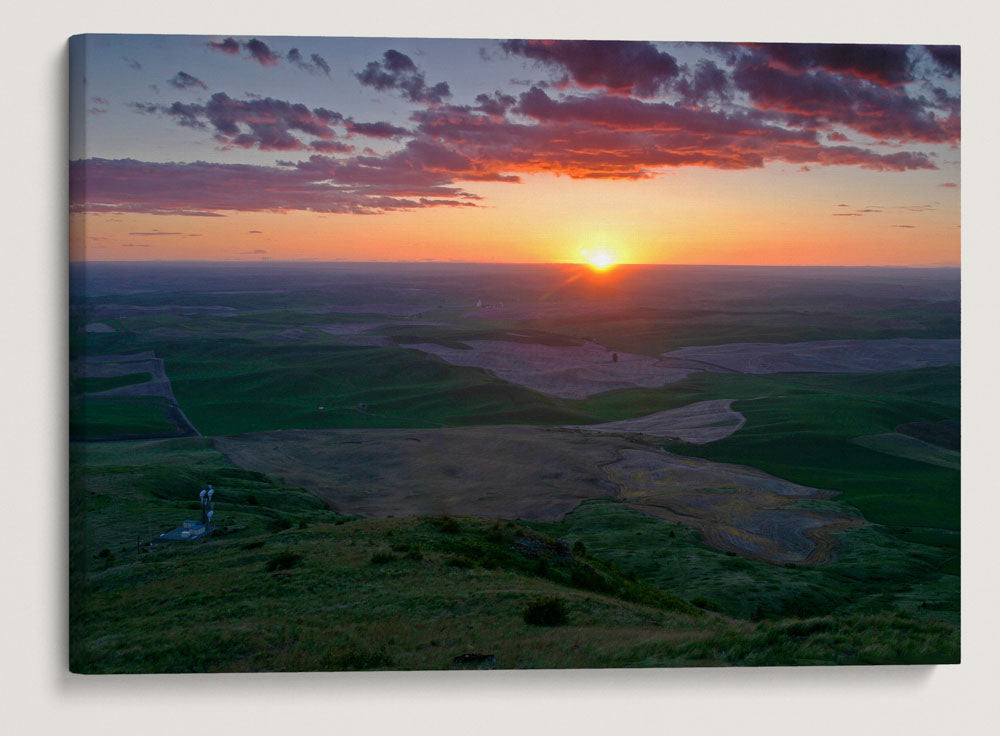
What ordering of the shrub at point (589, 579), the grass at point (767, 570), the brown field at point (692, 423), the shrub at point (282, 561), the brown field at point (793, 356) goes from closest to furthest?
the shrub at point (282, 561) → the grass at point (767, 570) → the shrub at point (589, 579) → the brown field at point (692, 423) → the brown field at point (793, 356)

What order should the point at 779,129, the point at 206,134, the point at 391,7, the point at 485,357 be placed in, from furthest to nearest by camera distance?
the point at 485,357 → the point at 779,129 → the point at 206,134 → the point at 391,7

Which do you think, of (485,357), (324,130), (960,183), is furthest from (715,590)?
(324,130)

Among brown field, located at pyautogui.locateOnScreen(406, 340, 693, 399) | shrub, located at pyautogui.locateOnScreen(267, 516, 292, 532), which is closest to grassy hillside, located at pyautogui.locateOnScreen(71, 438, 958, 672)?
shrub, located at pyautogui.locateOnScreen(267, 516, 292, 532)

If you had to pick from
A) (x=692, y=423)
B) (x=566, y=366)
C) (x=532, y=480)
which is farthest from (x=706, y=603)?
(x=566, y=366)

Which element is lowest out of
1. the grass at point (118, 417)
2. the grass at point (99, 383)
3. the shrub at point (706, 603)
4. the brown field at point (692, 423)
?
the shrub at point (706, 603)

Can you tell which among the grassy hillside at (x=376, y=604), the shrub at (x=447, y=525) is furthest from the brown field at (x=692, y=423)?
the shrub at (x=447, y=525)

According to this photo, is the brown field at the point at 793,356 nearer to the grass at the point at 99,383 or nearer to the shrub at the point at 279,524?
the shrub at the point at 279,524

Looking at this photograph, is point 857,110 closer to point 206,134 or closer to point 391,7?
point 391,7
